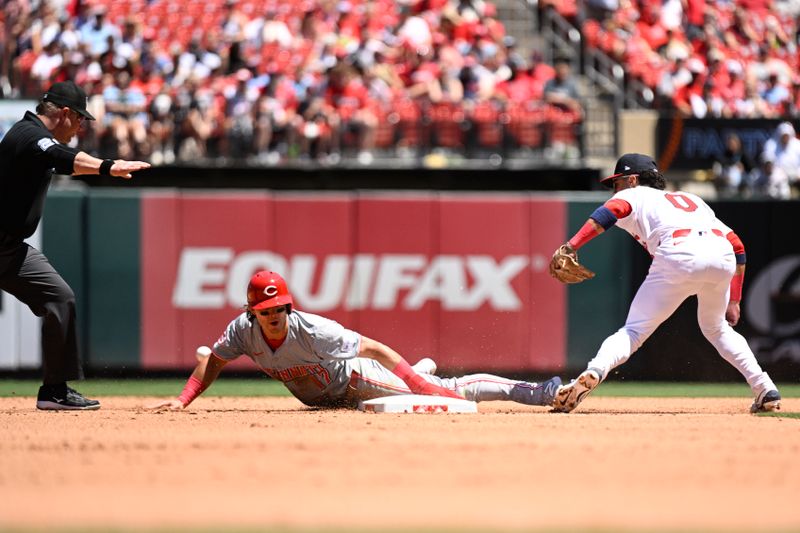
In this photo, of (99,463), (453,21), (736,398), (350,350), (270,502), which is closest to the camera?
(270,502)

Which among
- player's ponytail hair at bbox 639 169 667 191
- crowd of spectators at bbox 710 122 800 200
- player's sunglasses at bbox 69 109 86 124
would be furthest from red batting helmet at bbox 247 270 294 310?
crowd of spectators at bbox 710 122 800 200

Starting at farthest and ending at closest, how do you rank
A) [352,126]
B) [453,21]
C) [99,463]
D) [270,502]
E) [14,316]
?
[453,21] < [352,126] < [14,316] < [99,463] < [270,502]

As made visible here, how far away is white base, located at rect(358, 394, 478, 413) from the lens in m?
8.84

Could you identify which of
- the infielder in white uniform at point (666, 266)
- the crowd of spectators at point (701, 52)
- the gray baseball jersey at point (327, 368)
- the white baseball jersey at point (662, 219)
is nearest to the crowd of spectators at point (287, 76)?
the crowd of spectators at point (701, 52)

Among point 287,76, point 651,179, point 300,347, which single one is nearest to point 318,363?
point 300,347

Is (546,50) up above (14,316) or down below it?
above

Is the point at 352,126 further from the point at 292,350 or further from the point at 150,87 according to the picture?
the point at 292,350

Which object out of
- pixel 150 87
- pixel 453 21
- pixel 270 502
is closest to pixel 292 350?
pixel 270 502

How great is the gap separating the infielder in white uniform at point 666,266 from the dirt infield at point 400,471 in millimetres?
335

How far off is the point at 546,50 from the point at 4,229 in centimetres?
1116

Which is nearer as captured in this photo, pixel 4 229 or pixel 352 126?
pixel 4 229

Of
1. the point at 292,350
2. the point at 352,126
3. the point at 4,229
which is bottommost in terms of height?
the point at 292,350

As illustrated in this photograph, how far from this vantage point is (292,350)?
859 centimetres

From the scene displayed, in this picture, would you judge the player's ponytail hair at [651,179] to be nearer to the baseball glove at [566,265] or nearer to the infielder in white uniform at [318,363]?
the baseball glove at [566,265]
